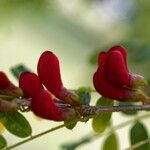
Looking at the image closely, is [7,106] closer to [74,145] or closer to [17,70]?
[17,70]

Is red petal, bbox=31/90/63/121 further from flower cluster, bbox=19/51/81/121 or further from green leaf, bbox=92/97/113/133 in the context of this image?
green leaf, bbox=92/97/113/133

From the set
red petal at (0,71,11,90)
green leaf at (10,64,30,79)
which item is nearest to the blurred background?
green leaf at (10,64,30,79)

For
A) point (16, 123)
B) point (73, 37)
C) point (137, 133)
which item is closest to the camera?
point (16, 123)

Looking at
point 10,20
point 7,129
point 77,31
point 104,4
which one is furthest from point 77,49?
point 7,129

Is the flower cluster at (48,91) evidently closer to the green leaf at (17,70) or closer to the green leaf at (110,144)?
the green leaf at (17,70)

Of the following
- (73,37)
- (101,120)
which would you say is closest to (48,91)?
(101,120)

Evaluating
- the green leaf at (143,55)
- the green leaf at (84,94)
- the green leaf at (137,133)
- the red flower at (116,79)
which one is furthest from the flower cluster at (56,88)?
the green leaf at (143,55)

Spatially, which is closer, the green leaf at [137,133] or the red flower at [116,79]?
the red flower at [116,79]
